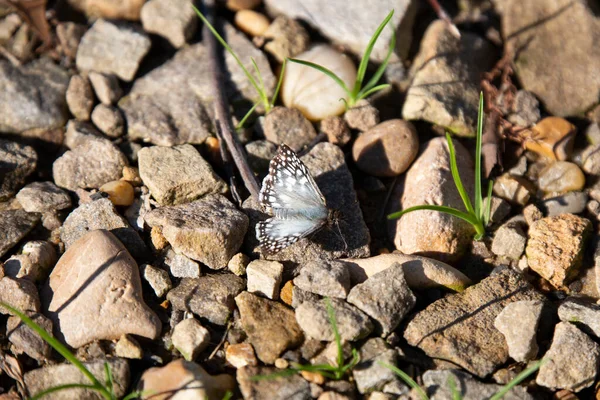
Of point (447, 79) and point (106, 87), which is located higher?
point (447, 79)

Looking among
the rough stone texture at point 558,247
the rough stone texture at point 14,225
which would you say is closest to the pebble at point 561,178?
the rough stone texture at point 558,247

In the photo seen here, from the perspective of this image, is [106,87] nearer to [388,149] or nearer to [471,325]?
[388,149]

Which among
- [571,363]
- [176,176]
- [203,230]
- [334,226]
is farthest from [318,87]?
[571,363]

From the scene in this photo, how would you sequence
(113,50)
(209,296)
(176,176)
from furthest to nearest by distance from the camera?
1. (113,50)
2. (176,176)
3. (209,296)

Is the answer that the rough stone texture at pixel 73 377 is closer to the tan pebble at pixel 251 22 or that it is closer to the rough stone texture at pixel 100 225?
the rough stone texture at pixel 100 225

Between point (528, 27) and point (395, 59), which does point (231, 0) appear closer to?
point (395, 59)

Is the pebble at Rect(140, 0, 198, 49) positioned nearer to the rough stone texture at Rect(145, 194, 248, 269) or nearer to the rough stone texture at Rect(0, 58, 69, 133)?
the rough stone texture at Rect(0, 58, 69, 133)

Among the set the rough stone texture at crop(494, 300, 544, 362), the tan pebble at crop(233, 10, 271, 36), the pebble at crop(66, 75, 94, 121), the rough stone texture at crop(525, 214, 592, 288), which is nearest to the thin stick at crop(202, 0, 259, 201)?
the tan pebble at crop(233, 10, 271, 36)
